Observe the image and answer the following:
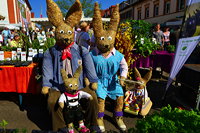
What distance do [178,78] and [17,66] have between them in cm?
322

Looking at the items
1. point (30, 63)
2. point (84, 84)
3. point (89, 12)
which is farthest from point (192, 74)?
point (89, 12)

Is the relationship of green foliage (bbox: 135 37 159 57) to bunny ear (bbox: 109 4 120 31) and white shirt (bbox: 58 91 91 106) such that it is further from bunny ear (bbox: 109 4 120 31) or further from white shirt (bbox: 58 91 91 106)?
white shirt (bbox: 58 91 91 106)

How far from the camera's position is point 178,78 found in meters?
3.54

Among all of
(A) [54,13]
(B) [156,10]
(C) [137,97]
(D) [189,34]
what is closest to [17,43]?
(A) [54,13]

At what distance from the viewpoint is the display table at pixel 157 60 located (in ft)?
15.7

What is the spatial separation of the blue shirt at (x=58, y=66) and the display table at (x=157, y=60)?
7.96 feet

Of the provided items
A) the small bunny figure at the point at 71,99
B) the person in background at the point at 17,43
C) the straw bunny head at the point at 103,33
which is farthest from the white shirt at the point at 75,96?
the person in background at the point at 17,43

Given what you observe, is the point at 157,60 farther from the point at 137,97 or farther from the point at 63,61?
the point at 63,61

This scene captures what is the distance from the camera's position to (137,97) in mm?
2990

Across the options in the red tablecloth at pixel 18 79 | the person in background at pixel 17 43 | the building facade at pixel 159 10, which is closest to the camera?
the red tablecloth at pixel 18 79

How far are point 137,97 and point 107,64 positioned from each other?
849 millimetres

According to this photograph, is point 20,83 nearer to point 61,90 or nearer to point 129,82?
point 61,90

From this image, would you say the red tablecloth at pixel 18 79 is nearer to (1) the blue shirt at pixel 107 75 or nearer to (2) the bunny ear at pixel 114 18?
(1) the blue shirt at pixel 107 75

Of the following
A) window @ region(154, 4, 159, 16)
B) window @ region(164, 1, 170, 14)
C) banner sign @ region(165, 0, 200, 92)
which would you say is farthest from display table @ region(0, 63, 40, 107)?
window @ region(154, 4, 159, 16)
